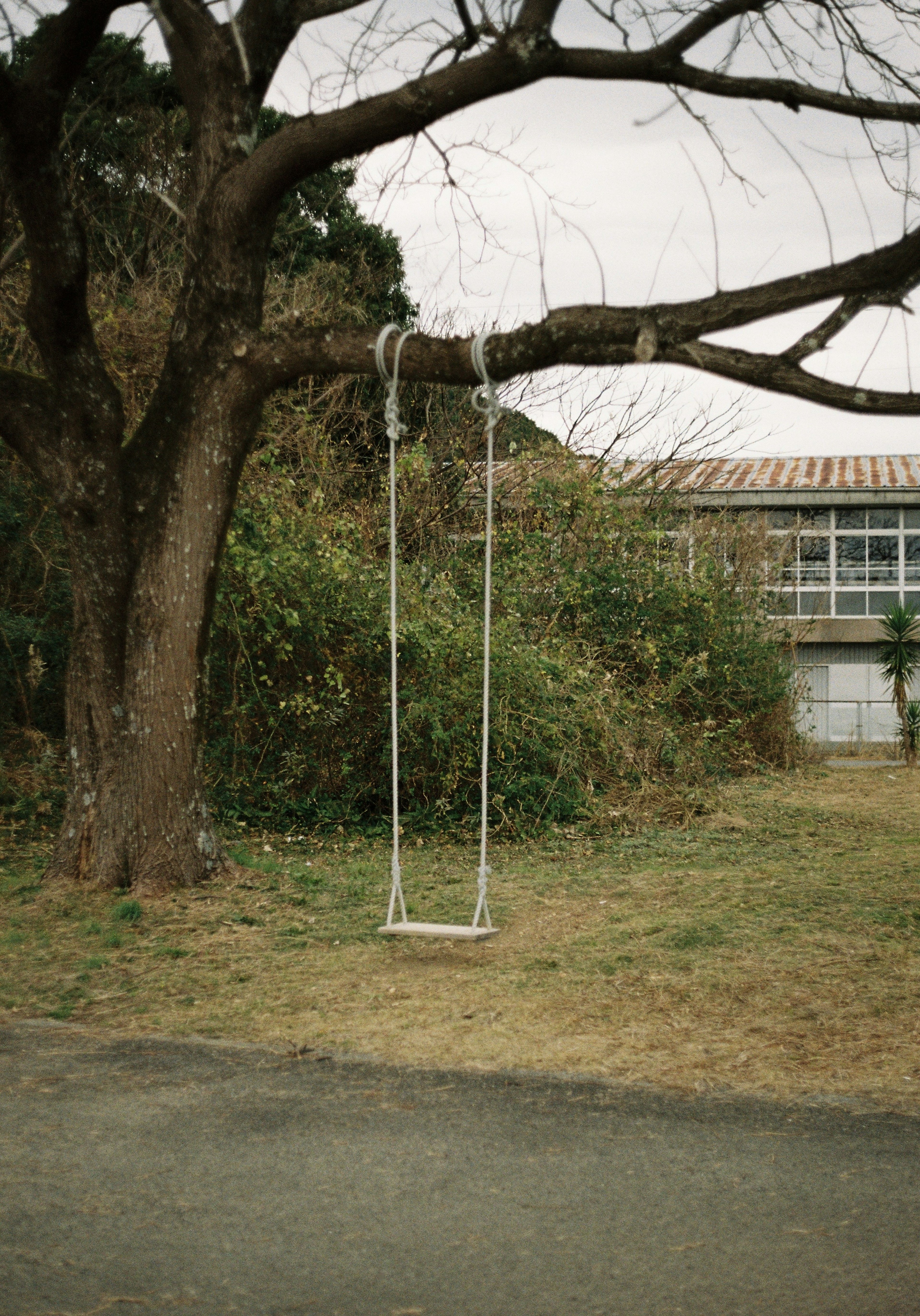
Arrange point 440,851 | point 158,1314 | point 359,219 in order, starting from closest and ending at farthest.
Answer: point 158,1314 → point 440,851 → point 359,219

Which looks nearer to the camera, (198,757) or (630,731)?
(198,757)

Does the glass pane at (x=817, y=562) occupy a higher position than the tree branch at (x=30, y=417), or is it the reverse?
the glass pane at (x=817, y=562)

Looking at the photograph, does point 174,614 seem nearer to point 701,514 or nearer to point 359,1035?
point 359,1035

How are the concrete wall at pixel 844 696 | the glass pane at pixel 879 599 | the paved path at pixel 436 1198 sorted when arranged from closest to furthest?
1. the paved path at pixel 436 1198
2. the concrete wall at pixel 844 696
3. the glass pane at pixel 879 599

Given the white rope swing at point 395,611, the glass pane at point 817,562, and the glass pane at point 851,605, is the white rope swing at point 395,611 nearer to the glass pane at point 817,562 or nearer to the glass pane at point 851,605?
the glass pane at point 817,562

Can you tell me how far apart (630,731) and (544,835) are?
1745 mm

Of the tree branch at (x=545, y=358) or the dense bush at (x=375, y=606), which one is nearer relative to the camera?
the tree branch at (x=545, y=358)

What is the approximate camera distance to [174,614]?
6.78 meters

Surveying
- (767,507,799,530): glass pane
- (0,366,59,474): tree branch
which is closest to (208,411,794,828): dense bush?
(0,366,59,474): tree branch

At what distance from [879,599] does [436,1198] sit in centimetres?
2723

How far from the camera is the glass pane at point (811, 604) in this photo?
27500 mm

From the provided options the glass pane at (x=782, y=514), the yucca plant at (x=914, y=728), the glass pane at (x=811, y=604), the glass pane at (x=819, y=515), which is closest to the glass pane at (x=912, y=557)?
the glass pane at (x=819, y=515)

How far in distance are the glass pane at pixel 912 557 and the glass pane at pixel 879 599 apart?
438 millimetres

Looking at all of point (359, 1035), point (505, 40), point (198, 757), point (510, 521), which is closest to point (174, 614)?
point (198, 757)
